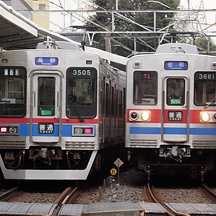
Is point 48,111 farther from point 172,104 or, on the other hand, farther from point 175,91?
point 175,91

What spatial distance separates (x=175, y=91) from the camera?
1145 cm

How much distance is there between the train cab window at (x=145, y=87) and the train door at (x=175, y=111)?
0.22 m

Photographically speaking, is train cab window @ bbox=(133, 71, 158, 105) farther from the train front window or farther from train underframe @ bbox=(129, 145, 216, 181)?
train underframe @ bbox=(129, 145, 216, 181)

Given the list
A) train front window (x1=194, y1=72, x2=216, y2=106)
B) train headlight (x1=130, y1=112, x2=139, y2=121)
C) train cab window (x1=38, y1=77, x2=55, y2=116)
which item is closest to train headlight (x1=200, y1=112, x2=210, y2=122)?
train front window (x1=194, y1=72, x2=216, y2=106)

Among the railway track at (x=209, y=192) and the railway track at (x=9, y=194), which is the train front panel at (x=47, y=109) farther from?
the railway track at (x=209, y=192)

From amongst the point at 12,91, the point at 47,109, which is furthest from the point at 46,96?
the point at 12,91

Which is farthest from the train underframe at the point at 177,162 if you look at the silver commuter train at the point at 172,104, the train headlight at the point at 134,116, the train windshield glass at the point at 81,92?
the train windshield glass at the point at 81,92

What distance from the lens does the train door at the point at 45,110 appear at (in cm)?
1069

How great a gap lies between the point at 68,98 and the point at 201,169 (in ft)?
11.5

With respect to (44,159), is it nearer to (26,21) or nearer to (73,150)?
(73,150)

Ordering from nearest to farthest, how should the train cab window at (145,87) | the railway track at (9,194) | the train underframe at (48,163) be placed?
the railway track at (9,194), the train underframe at (48,163), the train cab window at (145,87)

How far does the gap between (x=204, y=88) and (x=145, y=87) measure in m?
1.30

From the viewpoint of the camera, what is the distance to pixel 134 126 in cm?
1141

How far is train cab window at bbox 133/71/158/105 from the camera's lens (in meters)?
11.5
